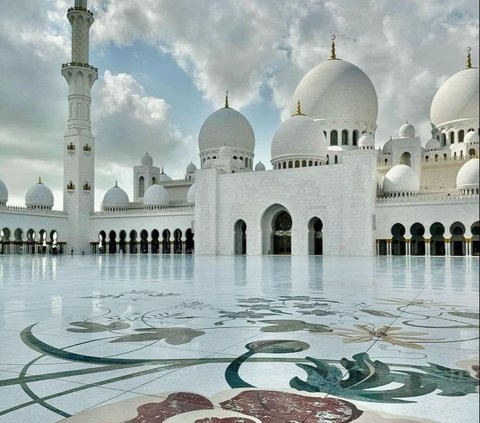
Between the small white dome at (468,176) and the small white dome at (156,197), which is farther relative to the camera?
the small white dome at (156,197)

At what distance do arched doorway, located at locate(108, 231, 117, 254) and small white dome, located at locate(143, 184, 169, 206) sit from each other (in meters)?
2.31

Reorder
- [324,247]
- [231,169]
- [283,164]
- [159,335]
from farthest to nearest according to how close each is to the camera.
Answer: [231,169] → [283,164] → [324,247] → [159,335]

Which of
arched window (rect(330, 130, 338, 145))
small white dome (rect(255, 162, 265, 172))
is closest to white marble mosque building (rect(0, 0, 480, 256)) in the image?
arched window (rect(330, 130, 338, 145))

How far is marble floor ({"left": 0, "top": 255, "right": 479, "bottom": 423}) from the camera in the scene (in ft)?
3.93

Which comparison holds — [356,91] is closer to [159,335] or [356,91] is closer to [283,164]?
[283,164]

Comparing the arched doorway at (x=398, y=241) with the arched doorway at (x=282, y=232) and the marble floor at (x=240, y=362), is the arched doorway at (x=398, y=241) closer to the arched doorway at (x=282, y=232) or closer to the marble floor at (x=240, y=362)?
the arched doorway at (x=282, y=232)

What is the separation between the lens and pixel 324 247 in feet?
59.3

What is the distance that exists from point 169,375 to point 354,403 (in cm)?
61

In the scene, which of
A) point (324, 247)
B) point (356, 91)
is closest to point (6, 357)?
point (324, 247)

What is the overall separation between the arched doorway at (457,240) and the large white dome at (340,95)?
6.35 metres

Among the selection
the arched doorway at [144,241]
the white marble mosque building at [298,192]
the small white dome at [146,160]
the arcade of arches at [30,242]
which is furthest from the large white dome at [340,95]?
the arcade of arches at [30,242]

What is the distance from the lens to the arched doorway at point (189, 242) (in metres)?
23.0

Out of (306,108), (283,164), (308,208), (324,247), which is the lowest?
(324,247)

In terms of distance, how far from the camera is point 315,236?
1920 centimetres
